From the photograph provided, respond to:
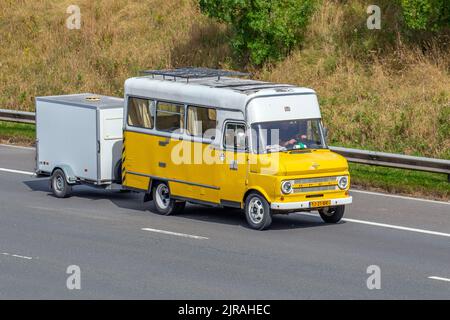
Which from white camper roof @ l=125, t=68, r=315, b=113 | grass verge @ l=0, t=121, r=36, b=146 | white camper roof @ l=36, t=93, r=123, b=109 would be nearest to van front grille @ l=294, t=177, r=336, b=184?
white camper roof @ l=125, t=68, r=315, b=113

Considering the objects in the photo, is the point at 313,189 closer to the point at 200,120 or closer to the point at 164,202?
the point at 200,120

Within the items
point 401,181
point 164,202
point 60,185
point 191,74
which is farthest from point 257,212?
point 60,185

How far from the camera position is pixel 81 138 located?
77.1ft

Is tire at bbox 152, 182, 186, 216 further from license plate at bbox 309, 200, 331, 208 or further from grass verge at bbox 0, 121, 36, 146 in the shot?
grass verge at bbox 0, 121, 36, 146

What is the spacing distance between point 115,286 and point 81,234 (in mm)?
4015

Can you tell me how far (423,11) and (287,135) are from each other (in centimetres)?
1030

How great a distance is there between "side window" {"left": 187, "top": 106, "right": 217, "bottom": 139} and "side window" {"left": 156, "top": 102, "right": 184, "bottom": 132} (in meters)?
0.27

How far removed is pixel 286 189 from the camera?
1980 cm

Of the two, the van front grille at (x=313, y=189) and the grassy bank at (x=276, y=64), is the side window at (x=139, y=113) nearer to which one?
the van front grille at (x=313, y=189)

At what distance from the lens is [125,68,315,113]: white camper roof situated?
811 inches
